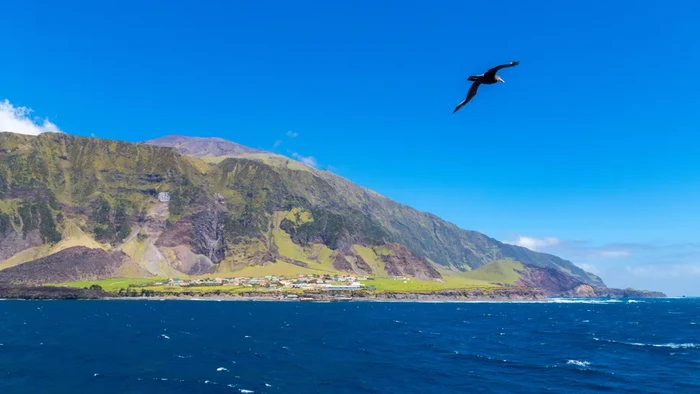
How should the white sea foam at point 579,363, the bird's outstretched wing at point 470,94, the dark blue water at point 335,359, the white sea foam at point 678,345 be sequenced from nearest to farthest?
1. the bird's outstretched wing at point 470,94
2. the dark blue water at point 335,359
3. the white sea foam at point 579,363
4. the white sea foam at point 678,345

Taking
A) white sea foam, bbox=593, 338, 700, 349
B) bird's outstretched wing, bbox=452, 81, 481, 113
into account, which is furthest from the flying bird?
white sea foam, bbox=593, 338, 700, 349

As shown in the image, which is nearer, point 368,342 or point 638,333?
point 368,342

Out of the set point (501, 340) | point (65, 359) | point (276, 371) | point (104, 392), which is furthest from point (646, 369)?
point (65, 359)

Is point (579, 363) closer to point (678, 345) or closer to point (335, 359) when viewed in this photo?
point (678, 345)

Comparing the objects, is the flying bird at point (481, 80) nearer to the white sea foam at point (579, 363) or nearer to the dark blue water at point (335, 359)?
the dark blue water at point (335, 359)

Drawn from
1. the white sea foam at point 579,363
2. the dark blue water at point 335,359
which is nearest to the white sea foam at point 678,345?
the dark blue water at point 335,359

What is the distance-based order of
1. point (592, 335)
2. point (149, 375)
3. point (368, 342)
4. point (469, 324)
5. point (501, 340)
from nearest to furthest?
point (149, 375) < point (368, 342) < point (501, 340) < point (592, 335) < point (469, 324)

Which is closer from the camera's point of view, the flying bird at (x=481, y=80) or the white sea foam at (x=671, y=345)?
the flying bird at (x=481, y=80)

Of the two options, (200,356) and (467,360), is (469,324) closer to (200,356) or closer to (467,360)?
(467,360)
